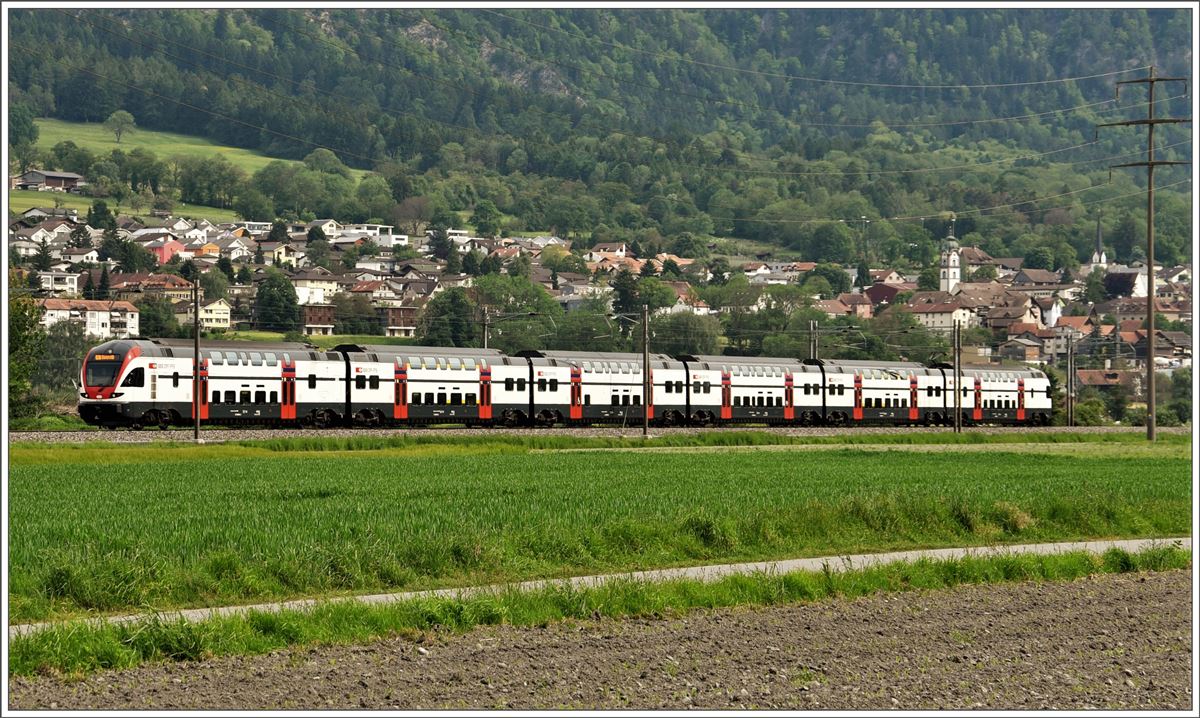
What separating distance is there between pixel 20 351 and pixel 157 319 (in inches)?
2978

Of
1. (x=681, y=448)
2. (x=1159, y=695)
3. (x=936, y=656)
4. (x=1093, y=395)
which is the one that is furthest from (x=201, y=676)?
(x=1093, y=395)

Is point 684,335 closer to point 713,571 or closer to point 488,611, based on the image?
point 713,571

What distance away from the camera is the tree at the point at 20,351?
9244 centimetres

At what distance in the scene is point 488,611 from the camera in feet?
70.4

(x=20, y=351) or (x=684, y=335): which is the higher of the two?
(x=684, y=335)

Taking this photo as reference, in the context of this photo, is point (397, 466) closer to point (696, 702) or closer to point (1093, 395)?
point (696, 702)

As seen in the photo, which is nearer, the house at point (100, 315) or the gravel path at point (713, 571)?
the gravel path at point (713, 571)

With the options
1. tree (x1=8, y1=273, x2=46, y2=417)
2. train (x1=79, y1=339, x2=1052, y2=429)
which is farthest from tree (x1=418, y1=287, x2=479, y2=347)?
train (x1=79, y1=339, x2=1052, y2=429)

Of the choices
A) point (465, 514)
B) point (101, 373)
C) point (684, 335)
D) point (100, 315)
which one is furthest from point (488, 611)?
point (100, 315)

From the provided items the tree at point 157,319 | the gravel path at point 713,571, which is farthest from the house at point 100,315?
the gravel path at point 713,571

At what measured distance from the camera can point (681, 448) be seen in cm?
6894

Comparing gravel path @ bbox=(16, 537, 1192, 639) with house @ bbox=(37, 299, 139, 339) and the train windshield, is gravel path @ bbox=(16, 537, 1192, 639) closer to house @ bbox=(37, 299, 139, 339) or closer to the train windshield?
the train windshield

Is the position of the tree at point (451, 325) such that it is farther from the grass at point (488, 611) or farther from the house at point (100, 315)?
the grass at point (488, 611)

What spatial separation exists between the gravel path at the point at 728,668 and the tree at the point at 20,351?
77210 millimetres
